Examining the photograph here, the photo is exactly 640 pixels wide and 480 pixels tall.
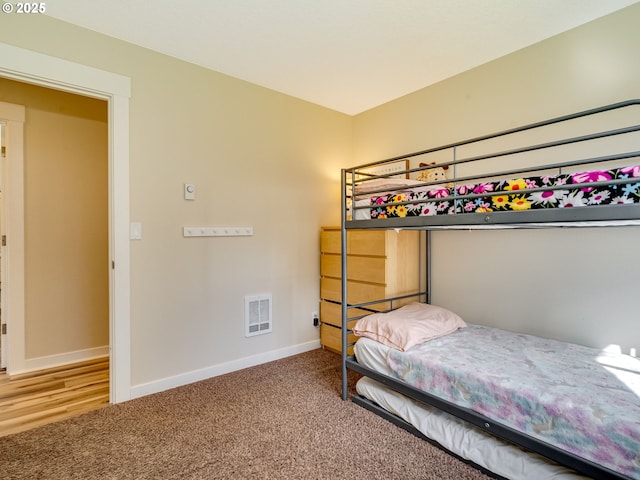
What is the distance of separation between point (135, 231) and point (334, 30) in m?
1.92

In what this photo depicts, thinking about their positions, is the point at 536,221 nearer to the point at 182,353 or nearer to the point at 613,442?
the point at 613,442

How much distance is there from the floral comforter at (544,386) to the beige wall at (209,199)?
1.41m

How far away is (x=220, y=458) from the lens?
167 centimetres

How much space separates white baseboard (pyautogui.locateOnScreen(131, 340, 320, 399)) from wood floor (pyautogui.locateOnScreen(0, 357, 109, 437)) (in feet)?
0.85

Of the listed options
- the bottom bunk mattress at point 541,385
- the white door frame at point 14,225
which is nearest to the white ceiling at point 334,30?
the white door frame at point 14,225

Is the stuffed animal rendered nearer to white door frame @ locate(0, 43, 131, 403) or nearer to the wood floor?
white door frame @ locate(0, 43, 131, 403)

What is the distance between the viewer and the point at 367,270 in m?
2.84

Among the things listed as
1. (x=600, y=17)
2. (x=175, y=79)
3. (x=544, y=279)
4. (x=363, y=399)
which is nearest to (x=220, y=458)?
(x=363, y=399)

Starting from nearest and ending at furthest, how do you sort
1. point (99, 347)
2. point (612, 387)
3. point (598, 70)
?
point (612, 387) → point (598, 70) → point (99, 347)

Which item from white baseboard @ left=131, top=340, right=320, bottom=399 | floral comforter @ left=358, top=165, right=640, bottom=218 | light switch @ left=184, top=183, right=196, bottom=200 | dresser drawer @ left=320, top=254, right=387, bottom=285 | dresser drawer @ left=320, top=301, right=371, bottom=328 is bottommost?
white baseboard @ left=131, top=340, right=320, bottom=399

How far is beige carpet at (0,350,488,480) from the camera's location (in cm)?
157

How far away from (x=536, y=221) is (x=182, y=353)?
2472 millimetres

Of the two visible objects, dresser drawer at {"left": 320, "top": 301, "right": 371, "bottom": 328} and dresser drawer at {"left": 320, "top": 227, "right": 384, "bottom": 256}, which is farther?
dresser drawer at {"left": 320, "top": 301, "right": 371, "bottom": 328}
